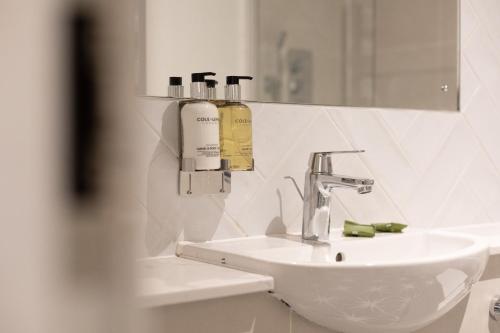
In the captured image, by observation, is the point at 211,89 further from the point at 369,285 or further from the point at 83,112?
the point at 83,112

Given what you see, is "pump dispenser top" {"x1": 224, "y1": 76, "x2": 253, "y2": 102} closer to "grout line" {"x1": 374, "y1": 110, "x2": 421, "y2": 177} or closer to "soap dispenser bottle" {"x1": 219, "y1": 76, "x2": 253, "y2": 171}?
"soap dispenser bottle" {"x1": 219, "y1": 76, "x2": 253, "y2": 171}

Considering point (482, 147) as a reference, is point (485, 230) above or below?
below

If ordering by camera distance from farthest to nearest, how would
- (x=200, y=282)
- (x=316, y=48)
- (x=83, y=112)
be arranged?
(x=316, y=48)
(x=200, y=282)
(x=83, y=112)

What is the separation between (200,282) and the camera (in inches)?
33.7

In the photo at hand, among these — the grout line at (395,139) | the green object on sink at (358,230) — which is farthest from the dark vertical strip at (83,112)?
the grout line at (395,139)

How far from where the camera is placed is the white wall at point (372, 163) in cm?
114

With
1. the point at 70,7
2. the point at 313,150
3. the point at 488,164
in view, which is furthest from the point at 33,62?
the point at 488,164

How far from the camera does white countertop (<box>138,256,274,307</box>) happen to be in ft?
2.63

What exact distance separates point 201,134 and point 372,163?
1.68 feet

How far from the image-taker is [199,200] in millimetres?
1169

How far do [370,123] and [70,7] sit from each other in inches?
54.6

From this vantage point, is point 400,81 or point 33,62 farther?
point 400,81

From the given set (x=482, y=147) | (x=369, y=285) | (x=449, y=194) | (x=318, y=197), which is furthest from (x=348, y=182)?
(x=482, y=147)

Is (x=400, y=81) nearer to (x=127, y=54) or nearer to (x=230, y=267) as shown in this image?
(x=230, y=267)
